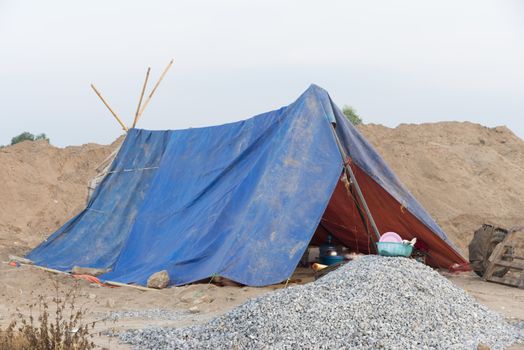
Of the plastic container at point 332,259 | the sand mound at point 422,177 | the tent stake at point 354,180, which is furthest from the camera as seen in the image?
the sand mound at point 422,177

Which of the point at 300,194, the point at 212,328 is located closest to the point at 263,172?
the point at 300,194

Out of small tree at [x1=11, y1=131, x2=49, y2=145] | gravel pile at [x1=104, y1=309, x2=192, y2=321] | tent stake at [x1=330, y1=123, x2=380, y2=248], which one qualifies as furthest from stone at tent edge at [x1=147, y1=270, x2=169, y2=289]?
small tree at [x1=11, y1=131, x2=49, y2=145]

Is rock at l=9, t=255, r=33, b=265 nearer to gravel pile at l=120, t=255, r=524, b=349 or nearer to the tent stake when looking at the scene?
the tent stake

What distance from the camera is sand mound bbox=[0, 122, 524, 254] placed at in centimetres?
1576

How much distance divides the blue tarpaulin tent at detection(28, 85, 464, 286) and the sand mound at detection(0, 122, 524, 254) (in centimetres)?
440

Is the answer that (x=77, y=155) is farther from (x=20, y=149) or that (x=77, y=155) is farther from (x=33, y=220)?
(x=33, y=220)

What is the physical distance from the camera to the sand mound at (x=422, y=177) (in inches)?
620

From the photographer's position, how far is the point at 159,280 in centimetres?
743

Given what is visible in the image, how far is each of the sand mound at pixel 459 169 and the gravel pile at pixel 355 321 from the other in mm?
8156

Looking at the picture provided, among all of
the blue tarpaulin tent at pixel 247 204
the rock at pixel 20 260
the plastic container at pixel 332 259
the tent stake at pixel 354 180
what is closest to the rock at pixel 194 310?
the blue tarpaulin tent at pixel 247 204

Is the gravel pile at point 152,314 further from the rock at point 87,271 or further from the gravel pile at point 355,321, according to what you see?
the rock at point 87,271

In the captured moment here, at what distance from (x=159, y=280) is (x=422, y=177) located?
10.5 metres

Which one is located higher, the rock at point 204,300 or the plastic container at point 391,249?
the plastic container at point 391,249

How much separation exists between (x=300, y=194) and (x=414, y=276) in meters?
1.97
